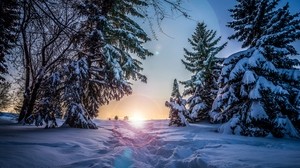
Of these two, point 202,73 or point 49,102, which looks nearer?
point 49,102

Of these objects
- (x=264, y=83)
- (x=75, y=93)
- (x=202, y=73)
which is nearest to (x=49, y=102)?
(x=75, y=93)

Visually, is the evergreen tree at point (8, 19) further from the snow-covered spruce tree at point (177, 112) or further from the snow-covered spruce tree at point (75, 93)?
the snow-covered spruce tree at point (177, 112)

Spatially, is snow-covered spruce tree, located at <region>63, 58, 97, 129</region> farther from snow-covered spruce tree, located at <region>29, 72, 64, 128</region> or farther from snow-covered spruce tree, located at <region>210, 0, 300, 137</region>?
snow-covered spruce tree, located at <region>210, 0, 300, 137</region>

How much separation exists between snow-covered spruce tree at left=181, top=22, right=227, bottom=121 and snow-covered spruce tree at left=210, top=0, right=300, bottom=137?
22.9 feet

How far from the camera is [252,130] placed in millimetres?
9375

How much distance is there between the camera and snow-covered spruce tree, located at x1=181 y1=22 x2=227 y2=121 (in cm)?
1892

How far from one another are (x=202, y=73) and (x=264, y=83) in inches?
387

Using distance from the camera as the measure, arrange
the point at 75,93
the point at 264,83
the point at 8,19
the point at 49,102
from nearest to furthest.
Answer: the point at 8,19 < the point at 49,102 < the point at 75,93 < the point at 264,83

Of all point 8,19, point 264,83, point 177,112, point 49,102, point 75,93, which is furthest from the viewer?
point 177,112

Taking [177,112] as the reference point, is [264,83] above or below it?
above

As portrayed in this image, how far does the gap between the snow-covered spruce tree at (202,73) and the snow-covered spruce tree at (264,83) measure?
699 centimetres

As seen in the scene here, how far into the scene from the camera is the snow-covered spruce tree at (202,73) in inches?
745

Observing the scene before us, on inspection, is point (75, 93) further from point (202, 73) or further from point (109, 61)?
point (202, 73)

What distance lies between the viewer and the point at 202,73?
64.2ft
